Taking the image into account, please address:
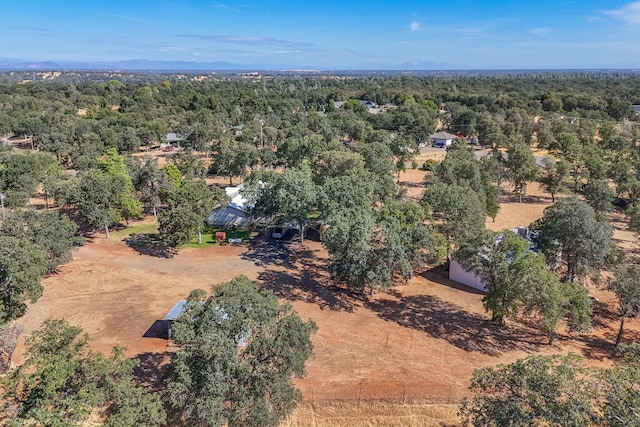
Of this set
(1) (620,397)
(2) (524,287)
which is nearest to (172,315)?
(2) (524,287)

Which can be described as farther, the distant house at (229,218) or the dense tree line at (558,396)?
the distant house at (229,218)

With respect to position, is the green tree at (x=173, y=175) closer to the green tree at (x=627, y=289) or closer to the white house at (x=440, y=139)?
the green tree at (x=627, y=289)

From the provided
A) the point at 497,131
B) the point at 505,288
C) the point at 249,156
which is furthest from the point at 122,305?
the point at 497,131

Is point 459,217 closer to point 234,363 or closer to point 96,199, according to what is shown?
point 234,363

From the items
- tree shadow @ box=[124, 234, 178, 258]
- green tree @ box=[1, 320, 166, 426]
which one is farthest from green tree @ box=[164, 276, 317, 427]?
tree shadow @ box=[124, 234, 178, 258]

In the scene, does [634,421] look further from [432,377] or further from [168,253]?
[168,253]

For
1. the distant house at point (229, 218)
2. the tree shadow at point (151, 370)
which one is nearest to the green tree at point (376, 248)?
the tree shadow at point (151, 370)
